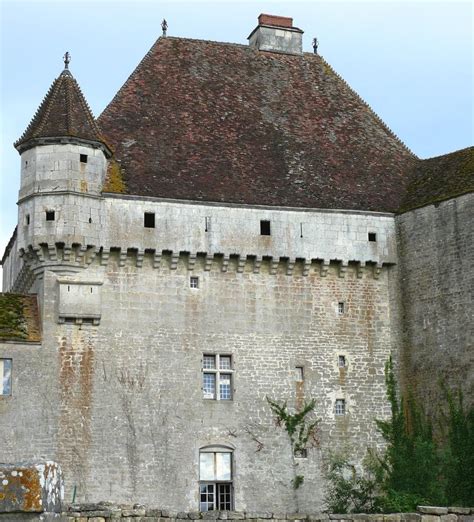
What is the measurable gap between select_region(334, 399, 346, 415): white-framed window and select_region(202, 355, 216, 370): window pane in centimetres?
373

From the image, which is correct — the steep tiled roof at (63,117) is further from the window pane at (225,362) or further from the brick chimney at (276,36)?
the brick chimney at (276,36)

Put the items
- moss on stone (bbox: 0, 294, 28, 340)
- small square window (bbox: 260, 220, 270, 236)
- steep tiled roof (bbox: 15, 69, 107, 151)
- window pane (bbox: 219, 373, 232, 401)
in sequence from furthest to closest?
small square window (bbox: 260, 220, 270, 236)
steep tiled roof (bbox: 15, 69, 107, 151)
window pane (bbox: 219, 373, 232, 401)
moss on stone (bbox: 0, 294, 28, 340)

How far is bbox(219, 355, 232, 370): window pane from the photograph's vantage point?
89.3 feet

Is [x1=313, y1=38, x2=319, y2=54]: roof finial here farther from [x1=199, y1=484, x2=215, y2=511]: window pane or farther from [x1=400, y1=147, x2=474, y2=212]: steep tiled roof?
[x1=199, y1=484, x2=215, y2=511]: window pane

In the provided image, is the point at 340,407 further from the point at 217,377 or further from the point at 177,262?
the point at 177,262

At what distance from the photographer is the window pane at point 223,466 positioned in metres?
26.3

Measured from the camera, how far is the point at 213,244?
2773 centimetres

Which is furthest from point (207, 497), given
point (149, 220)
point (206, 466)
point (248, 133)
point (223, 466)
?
point (248, 133)

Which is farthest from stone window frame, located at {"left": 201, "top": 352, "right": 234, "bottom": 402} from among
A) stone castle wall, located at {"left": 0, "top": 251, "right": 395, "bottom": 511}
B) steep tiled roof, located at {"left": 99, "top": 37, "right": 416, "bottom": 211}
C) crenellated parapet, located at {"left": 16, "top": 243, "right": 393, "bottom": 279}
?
steep tiled roof, located at {"left": 99, "top": 37, "right": 416, "bottom": 211}

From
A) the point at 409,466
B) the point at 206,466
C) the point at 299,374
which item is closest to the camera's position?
the point at 206,466

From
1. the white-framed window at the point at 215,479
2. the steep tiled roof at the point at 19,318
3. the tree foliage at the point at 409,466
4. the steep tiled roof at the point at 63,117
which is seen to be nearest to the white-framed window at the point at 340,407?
the tree foliage at the point at 409,466

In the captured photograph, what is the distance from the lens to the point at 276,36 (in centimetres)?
3491

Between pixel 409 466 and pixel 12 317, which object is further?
pixel 409 466

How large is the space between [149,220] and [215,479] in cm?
710
